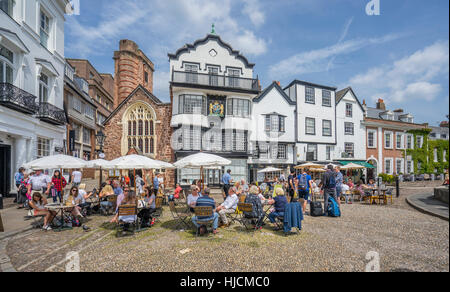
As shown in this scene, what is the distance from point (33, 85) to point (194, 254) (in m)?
15.2

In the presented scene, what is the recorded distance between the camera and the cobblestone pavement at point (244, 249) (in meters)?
4.30

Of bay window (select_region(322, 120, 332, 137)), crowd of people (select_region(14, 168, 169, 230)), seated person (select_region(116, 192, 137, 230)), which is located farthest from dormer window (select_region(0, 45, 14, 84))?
bay window (select_region(322, 120, 332, 137))

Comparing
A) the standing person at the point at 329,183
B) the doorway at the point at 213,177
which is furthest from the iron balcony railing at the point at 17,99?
the standing person at the point at 329,183

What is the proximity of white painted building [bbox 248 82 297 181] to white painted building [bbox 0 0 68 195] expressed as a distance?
675 inches

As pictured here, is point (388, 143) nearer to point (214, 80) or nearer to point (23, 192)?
point (214, 80)

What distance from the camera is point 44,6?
14172 mm

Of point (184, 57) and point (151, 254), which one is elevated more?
point (184, 57)

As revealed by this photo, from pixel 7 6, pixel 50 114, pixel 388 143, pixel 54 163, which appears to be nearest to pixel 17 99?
pixel 50 114

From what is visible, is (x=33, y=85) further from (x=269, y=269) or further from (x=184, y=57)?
(x=269, y=269)

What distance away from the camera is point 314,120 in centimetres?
2561

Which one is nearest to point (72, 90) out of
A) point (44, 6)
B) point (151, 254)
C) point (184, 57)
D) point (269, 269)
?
point (44, 6)

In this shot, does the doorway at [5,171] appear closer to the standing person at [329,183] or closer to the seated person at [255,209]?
the seated person at [255,209]

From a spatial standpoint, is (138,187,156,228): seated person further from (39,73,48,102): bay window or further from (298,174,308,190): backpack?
(39,73,48,102): bay window

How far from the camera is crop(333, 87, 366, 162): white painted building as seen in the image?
26422mm
